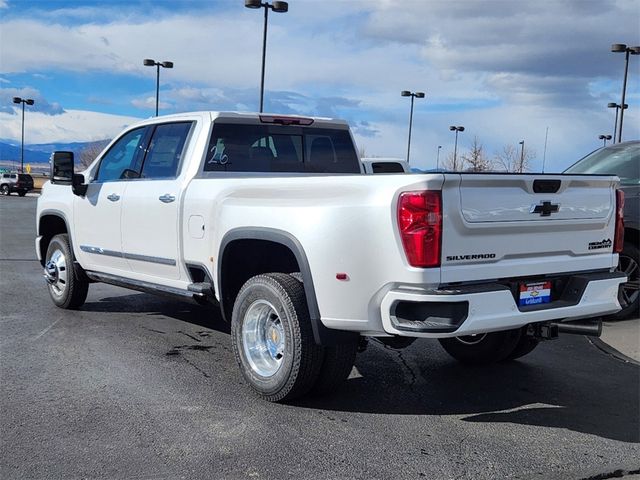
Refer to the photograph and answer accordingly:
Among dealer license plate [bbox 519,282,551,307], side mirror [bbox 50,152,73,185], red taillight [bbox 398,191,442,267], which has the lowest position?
dealer license plate [bbox 519,282,551,307]

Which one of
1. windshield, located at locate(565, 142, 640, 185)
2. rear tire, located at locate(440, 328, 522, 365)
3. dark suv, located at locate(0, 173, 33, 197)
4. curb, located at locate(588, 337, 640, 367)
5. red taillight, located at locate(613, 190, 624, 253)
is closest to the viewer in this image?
red taillight, located at locate(613, 190, 624, 253)

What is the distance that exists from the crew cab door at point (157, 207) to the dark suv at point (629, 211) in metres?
4.90

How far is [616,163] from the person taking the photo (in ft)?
26.5

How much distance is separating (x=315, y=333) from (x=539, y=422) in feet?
5.32

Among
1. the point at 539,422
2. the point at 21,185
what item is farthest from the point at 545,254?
the point at 21,185

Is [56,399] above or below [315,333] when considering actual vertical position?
below

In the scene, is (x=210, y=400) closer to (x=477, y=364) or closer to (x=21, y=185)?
(x=477, y=364)

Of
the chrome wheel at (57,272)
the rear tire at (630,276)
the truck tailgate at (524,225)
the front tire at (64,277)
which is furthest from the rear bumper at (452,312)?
the chrome wheel at (57,272)

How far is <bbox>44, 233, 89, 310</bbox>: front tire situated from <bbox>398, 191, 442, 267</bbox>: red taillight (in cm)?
463

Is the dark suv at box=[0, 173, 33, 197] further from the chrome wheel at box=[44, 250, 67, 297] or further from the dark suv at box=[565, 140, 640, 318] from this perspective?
the dark suv at box=[565, 140, 640, 318]

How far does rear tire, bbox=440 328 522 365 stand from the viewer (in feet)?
17.9

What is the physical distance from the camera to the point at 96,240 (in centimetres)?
667

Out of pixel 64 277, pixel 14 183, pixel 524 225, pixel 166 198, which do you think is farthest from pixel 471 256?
pixel 14 183

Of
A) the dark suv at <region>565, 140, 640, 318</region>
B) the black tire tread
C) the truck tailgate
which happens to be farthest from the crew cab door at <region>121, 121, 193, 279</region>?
the dark suv at <region>565, 140, 640, 318</region>
